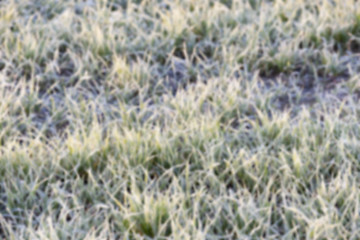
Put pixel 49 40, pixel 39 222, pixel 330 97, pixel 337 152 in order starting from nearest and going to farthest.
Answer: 1. pixel 39 222
2. pixel 337 152
3. pixel 330 97
4. pixel 49 40

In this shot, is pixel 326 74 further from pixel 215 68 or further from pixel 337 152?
pixel 337 152

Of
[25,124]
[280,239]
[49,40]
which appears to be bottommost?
[280,239]

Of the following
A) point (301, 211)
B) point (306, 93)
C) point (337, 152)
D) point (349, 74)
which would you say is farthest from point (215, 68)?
point (301, 211)

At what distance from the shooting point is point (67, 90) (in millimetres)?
2920

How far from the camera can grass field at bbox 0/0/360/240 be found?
6.64 ft

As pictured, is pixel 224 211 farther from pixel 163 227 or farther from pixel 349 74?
pixel 349 74

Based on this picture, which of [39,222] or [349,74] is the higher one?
[349,74]

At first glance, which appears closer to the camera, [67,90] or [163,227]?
[163,227]

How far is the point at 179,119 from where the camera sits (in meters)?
2.58

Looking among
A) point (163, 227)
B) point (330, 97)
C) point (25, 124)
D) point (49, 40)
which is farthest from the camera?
point (49, 40)

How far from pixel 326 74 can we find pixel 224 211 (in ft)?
4.32

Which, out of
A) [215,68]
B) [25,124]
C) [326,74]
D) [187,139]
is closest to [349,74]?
[326,74]

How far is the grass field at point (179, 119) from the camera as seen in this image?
2.02 metres

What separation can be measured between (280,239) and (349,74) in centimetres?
140
